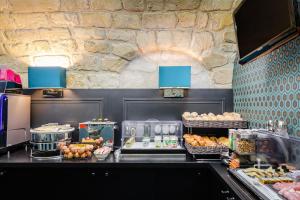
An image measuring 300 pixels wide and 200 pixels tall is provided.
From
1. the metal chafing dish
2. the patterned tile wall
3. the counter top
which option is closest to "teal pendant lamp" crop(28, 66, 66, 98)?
the metal chafing dish

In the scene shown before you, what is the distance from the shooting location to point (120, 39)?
132 inches

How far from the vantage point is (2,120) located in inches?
112

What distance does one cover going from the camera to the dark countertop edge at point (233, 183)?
66.0 inches

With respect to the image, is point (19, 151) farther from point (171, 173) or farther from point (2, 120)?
point (171, 173)

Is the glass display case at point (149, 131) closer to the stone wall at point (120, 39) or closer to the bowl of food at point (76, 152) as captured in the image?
the bowl of food at point (76, 152)

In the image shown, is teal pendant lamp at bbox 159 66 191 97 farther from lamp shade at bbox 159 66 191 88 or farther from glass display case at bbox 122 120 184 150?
glass display case at bbox 122 120 184 150

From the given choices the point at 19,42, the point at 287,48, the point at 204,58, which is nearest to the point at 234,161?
the point at 287,48

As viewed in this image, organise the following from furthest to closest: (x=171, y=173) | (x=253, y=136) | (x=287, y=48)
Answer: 1. (x=171, y=173)
2. (x=253, y=136)
3. (x=287, y=48)

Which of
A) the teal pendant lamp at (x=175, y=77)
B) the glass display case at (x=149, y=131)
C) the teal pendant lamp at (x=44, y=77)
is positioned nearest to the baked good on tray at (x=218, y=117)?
the glass display case at (x=149, y=131)

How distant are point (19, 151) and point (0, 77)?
2.90ft

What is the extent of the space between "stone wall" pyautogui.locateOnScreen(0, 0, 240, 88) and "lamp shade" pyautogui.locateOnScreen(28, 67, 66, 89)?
0.28 metres

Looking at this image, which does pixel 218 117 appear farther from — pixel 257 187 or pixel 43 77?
pixel 43 77

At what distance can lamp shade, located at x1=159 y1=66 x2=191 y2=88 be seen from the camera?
316 centimetres

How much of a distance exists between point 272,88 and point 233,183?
0.94 metres
